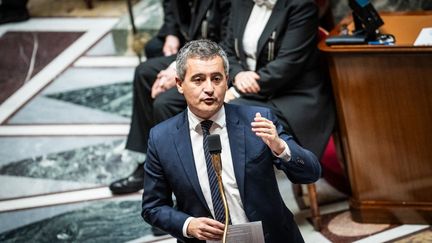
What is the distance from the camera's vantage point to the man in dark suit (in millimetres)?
2230

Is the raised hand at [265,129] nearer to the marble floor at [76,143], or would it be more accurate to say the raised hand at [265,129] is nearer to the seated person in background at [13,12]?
the marble floor at [76,143]

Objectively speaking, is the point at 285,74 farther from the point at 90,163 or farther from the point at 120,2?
the point at 120,2

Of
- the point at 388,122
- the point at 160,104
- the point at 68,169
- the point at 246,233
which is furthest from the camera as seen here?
the point at 68,169

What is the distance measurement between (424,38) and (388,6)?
0.90 meters

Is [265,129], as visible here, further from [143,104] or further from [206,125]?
[143,104]

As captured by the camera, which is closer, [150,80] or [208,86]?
[208,86]

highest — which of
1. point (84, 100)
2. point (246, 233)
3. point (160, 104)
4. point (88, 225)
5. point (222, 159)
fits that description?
point (222, 159)

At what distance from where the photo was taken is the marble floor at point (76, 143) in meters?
3.48

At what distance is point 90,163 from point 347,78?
1.67m

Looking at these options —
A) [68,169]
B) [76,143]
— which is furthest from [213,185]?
[76,143]

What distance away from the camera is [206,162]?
228 centimetres

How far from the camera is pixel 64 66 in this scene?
534 cm

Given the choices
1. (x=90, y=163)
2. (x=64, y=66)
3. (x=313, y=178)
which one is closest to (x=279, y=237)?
(x=313, y=178)

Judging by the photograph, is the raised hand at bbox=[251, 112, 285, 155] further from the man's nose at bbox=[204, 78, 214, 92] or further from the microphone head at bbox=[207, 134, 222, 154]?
the man's nose at bbox=[204, 78, 214, 92]
